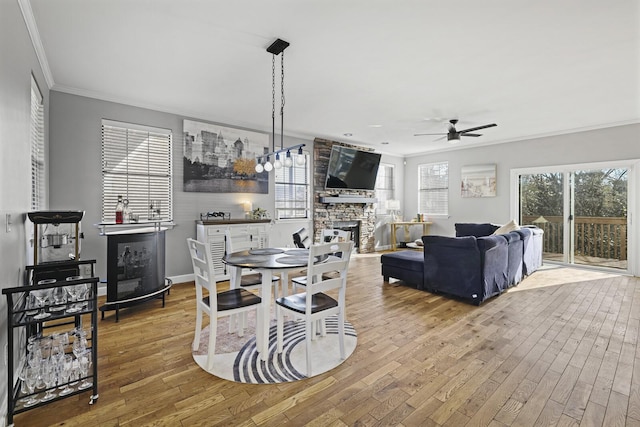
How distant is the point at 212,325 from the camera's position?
2.31 meters

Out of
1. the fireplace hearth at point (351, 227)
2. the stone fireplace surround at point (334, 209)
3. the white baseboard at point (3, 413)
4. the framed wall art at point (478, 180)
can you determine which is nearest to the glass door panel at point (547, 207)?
the framed wall art at point (478, 180)

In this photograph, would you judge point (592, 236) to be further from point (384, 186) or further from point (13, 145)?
point (13, 145)

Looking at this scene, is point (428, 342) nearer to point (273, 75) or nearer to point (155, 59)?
point (273, 75)

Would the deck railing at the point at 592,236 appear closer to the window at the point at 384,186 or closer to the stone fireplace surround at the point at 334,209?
the window at the point at 384,186

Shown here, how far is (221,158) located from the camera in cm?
518

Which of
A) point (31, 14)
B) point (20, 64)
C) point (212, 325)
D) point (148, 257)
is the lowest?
point (212, 325)

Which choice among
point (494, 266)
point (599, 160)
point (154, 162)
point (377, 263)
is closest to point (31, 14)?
point (154, 162)

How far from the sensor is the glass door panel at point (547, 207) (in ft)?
20.3

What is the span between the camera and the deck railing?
18.2 ft

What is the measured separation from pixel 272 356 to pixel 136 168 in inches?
137

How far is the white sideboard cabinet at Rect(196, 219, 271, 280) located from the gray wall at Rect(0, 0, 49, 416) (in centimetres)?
217

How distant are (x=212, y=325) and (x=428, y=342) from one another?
6.16ft

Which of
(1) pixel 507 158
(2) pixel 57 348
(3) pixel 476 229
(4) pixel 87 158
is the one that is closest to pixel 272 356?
(2) pixel 57 348

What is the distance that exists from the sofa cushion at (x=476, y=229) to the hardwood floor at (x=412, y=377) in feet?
8.24
